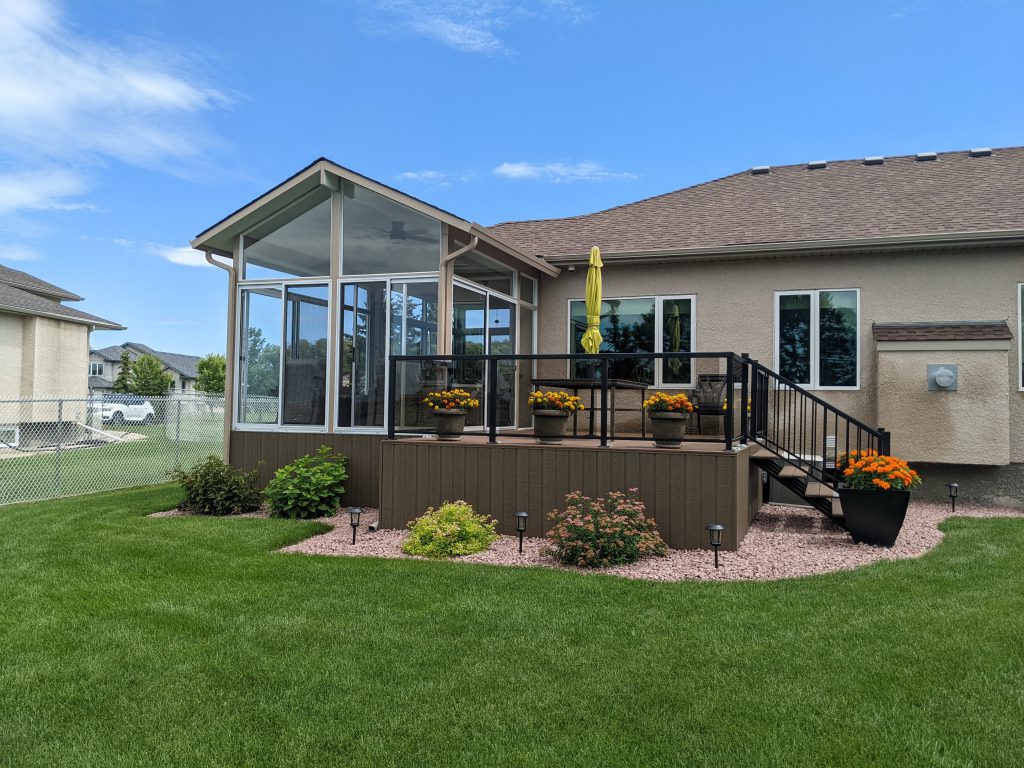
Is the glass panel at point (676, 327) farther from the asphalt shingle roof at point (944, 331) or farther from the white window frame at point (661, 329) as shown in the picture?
the asphalt shingle roof at point (944, 331)

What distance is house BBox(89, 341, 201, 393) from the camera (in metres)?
60.9

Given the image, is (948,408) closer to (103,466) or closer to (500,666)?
(500,666)

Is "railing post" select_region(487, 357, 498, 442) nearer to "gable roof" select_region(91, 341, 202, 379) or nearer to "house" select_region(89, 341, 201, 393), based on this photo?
"house" select_region(89, 341, 201, 393)

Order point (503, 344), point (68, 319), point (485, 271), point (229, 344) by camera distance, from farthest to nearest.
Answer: point (68, 319) → point (503, 344) → point (229, 344) → point (485, 271)

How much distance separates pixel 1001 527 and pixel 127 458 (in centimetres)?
1440

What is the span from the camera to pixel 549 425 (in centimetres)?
756

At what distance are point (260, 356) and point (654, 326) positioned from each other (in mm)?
5856

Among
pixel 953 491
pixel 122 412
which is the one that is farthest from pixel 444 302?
pixel 122 412

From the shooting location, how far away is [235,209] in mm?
9828

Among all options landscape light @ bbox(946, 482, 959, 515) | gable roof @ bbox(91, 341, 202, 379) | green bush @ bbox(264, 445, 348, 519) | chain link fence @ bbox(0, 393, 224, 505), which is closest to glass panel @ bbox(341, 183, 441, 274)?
green bush @ bbox(264, 445, 348, 519)

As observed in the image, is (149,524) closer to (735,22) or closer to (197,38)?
(197,38)

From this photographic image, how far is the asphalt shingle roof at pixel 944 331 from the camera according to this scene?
941 centimetres

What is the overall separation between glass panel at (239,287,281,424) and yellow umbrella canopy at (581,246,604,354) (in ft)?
14.0

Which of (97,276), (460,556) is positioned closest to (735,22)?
(460,556)
